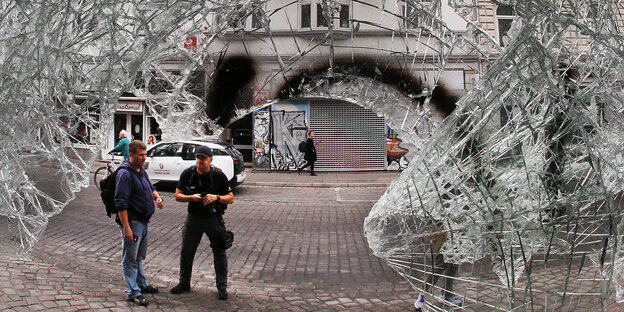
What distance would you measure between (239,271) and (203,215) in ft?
3.73

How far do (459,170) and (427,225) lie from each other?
43 centimetres

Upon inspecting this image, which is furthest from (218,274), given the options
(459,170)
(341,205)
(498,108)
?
(341,205)

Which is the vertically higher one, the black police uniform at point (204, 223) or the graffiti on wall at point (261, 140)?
the graffiti on wall at point (261, 140)

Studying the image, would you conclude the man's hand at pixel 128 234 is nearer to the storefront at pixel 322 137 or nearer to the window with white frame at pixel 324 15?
the window with white frame at pixel 324 15

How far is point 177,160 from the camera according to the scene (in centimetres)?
1122

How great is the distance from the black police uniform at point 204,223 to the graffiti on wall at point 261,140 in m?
13.0

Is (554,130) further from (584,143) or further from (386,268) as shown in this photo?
(386,268)

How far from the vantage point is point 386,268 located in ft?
17.7

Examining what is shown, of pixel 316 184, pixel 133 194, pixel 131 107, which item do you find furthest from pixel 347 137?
pixel 133 194

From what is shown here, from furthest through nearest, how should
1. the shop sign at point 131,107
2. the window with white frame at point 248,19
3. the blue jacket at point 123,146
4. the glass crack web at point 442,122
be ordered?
1. the shop sign at point 131,107
2. the blue jacket at point 123,146
3. the window with white frame at point 248,19
4. the glass crack web at point 442,122

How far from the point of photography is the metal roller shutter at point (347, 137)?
17266 mm

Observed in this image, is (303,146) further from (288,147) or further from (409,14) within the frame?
(409,14)

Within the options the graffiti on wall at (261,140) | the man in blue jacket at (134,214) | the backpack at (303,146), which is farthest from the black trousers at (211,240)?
the graffiti on wall at (261,140)

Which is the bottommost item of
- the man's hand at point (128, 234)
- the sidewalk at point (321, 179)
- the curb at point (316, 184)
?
the curb at point (316, 184)
